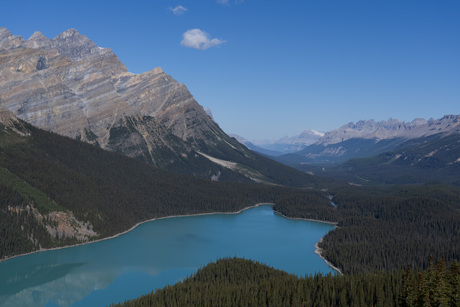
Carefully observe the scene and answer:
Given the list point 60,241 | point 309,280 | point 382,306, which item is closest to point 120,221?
point 60,241

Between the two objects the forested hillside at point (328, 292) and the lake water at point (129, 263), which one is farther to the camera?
the lake water at point (129, 263)

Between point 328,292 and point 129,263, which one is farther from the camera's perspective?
point 129,263

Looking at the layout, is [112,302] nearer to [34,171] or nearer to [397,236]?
[34,171]

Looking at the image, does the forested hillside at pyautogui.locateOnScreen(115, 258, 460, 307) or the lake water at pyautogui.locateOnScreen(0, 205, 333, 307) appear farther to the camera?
the lake water at pyautogui.locateOnScreen(0, 205, 333, 307)

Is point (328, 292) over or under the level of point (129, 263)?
over
